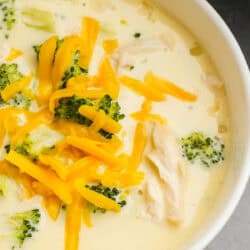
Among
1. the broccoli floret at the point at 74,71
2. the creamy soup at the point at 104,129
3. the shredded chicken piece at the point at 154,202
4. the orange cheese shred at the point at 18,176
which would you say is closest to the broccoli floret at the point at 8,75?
the creamy soup at the point at 104,129

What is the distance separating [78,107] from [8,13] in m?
0.47

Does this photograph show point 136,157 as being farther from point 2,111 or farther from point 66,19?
point 66,19

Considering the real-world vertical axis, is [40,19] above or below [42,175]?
above

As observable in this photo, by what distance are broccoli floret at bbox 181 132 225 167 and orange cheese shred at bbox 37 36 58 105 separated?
1.35 feet

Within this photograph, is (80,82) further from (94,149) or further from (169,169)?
(169,169)

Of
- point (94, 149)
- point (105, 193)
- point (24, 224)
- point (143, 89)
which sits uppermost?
point (143, 89)

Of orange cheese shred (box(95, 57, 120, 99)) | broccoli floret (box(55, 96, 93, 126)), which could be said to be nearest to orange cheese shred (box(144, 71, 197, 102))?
orange cheese shred (box(95, 57, 120, 99))

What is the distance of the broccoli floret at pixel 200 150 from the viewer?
2.02 m

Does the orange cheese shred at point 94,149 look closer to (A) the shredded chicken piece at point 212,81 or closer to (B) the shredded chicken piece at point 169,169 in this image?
(B) the shredded chicken piece at point 169,169

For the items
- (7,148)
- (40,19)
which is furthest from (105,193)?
(40,19)

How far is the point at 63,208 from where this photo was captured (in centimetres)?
189

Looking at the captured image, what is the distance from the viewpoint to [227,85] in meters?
2.16

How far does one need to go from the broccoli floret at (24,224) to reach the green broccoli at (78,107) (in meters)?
0.27

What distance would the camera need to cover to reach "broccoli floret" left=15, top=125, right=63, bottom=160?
6.22ft
